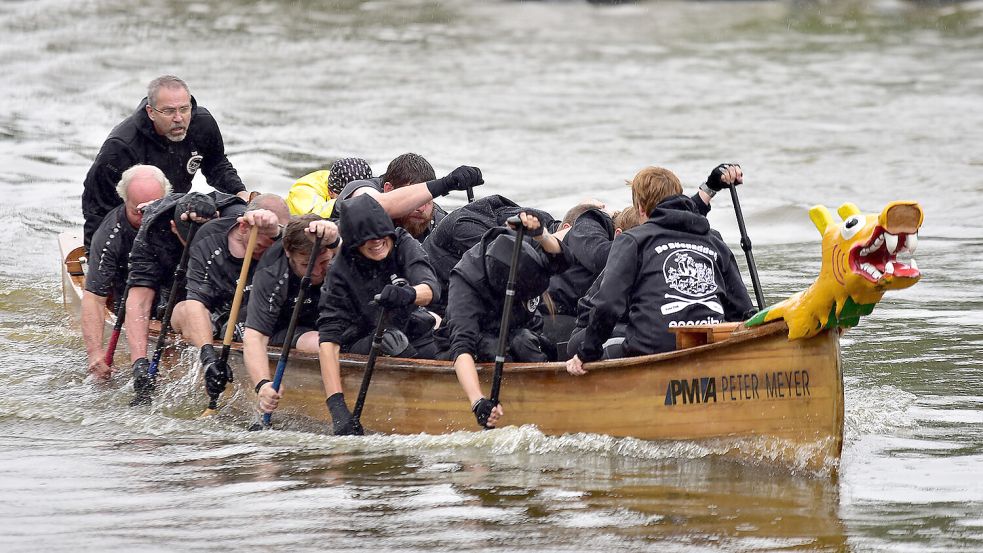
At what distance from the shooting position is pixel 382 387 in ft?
27.5

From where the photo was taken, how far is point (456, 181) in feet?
26.6

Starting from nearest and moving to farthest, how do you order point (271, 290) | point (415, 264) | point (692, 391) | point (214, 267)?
point (692, 391)
point (415, 264)
point (271, 290)
point (214, 267)

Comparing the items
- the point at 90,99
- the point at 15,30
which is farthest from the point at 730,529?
the point at 15,30

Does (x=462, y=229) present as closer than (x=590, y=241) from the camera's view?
No

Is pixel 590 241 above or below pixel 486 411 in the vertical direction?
above

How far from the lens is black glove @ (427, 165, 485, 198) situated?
8.09 meters

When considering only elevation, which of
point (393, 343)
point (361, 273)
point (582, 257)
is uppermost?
point (582, 257)

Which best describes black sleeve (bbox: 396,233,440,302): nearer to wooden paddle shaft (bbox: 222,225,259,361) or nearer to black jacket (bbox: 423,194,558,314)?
black jacket (bbox: 423,194,558,314)

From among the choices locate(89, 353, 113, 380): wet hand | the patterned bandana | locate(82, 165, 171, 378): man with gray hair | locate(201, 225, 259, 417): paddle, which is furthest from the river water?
the patterned bandana

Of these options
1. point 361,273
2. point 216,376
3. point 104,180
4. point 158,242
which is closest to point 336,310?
point 361,273

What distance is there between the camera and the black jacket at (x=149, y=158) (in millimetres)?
10266

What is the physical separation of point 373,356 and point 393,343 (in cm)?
34

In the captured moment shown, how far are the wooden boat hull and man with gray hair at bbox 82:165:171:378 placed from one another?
1.97 meters

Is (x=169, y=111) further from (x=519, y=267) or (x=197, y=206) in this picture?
(x=519, y=267)
